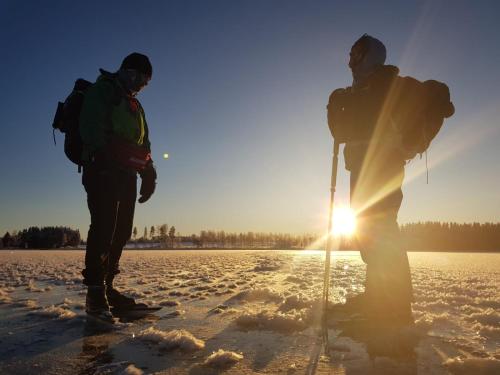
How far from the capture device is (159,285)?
18.9 feet

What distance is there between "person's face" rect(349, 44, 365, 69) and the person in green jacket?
84.8 inches

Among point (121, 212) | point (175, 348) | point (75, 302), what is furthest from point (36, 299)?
point (175, 348)

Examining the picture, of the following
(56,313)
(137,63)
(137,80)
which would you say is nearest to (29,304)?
(56,313)

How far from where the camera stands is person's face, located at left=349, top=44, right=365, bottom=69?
10.9ft

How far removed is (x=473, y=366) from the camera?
1.74 metres

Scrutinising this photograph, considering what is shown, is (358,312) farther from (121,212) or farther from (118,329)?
(121,212)

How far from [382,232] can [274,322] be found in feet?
3.96

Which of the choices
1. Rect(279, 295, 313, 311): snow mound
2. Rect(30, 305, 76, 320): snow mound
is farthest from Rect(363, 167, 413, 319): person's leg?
Rect(30, 305, 76, 320): snow mound

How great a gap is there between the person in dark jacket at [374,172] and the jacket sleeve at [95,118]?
2210 millimetres

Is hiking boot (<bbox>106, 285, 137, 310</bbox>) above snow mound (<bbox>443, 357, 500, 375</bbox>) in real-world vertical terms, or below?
below

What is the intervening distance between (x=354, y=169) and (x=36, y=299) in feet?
13.2

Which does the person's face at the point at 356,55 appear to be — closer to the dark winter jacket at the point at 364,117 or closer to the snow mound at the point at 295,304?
the dark winter jacket at the point at 364,117

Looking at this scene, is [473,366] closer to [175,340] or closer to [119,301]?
[175,340]

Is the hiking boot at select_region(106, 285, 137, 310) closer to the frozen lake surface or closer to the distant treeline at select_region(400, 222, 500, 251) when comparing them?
the frozen lake surface
